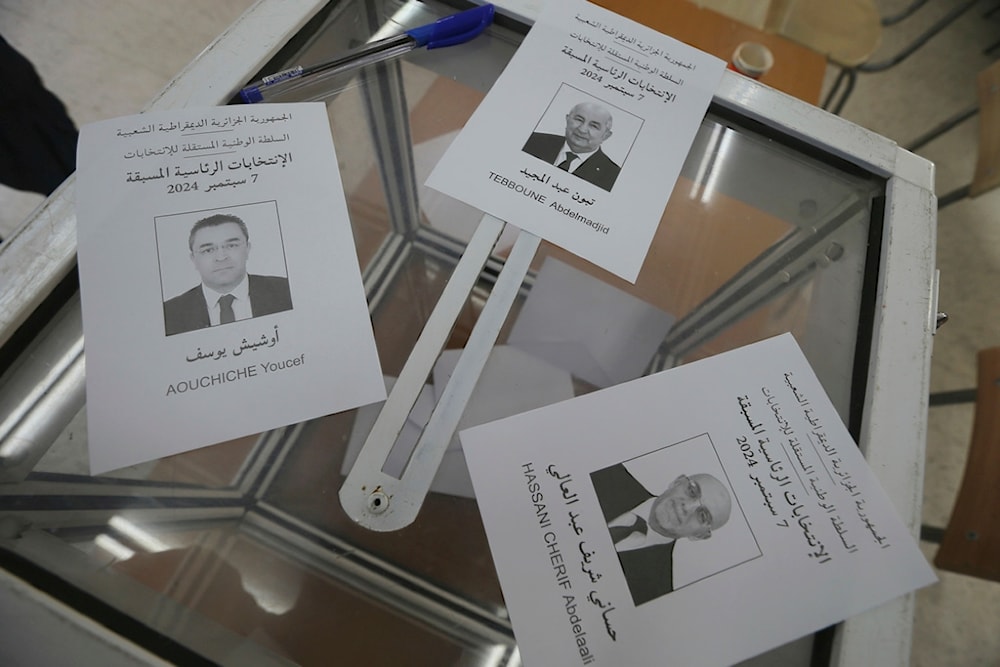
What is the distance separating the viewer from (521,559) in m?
0.34

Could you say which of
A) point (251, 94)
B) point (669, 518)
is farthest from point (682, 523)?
point (251, 94)

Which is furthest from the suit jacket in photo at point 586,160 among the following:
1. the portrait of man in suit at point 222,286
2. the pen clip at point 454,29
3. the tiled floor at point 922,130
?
the tiled floor at point 922,130

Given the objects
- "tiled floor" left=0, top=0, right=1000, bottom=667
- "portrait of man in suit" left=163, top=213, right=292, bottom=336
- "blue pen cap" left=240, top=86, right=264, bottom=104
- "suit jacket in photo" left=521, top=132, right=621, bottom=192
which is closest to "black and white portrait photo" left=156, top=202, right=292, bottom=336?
"portrait of man in suit" left=163, top=213, right=292, bottom=336

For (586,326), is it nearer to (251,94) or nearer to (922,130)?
(251,94)

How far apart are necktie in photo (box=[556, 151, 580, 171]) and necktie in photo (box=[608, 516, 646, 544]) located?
29cm

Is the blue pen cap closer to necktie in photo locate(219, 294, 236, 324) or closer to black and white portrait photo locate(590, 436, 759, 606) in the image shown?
necktie in photo locate(219, 294, 236, 324)

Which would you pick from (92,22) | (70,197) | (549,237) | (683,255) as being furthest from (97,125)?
(92,22)

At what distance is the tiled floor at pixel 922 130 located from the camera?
101cm

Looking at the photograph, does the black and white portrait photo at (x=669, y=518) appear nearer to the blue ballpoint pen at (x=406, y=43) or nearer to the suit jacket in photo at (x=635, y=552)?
the suit jacket in photo at (x=635, y=552)

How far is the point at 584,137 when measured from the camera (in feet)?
1.56

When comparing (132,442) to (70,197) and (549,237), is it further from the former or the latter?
(549,237)

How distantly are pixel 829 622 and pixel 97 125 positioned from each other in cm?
64

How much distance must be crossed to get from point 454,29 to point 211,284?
0.33m

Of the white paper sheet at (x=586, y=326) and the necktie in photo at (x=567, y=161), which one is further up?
the necktie in photo at (x=567, y=161)
